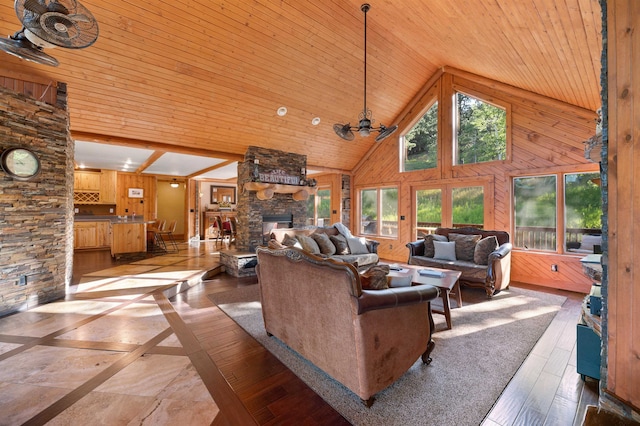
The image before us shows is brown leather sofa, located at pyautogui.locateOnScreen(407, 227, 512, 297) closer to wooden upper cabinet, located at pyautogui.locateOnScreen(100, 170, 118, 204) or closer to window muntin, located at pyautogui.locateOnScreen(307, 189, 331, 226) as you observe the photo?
window muntin, located at pyautogui.locateOnScreen(307, 189, 331, 226)

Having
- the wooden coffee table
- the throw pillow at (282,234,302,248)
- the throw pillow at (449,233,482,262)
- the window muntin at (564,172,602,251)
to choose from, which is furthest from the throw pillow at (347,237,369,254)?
the window muntin at (564,172,602,251)

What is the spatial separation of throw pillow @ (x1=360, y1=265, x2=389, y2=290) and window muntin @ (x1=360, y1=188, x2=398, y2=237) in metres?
→ 5.63

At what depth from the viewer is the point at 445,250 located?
491 centimetres

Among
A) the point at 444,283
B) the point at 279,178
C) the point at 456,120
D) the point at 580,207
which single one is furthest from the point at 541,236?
the point at 279,178

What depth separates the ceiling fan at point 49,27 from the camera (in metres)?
2.04

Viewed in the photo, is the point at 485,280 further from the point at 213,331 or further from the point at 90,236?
the point at 90,236

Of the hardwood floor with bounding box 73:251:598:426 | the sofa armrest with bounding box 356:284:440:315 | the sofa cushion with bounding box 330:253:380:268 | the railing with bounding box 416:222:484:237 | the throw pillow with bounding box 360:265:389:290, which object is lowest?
the hardwood floor with bounding box 73:251:598:426

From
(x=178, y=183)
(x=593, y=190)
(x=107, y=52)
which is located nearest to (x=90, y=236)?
(x=178, y=183)

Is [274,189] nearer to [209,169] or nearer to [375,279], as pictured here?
[209,169]

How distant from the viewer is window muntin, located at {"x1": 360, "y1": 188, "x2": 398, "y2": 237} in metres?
7.61

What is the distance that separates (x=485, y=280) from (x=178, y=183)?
1011 centimetres

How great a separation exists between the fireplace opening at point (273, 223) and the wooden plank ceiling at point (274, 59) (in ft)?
5.59

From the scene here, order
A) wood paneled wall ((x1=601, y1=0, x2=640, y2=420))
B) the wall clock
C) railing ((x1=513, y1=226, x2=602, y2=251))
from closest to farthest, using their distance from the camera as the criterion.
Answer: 1. wood paneled wall ((x1=601, y1=0, x2=640, y2=420))
2. the wall clock
3. railing ((x1=513, y1=226, x2=602, y2=251))

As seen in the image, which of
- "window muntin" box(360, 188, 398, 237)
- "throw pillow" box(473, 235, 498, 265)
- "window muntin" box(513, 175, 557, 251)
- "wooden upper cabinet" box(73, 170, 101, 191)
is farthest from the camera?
"wooden upper cabinet" box(73, 170, 101, 191)
